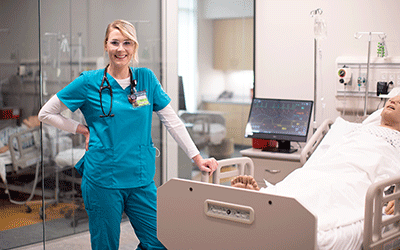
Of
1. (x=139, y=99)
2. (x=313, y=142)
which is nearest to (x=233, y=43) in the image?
(x=313, y=142)

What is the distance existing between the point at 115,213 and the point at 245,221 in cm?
79

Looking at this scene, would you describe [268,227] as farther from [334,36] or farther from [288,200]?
[334,36]

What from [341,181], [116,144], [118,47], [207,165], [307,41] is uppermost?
[307,41]

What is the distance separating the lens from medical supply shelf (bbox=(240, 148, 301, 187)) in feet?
12.4

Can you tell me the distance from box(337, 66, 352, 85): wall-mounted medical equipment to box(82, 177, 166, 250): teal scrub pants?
216cm

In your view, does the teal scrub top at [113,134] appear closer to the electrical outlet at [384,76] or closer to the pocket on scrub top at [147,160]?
the pocket on scrub top at [147,160]

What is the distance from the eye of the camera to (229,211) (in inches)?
75.7

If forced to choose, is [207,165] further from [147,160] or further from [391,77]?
[391,77]

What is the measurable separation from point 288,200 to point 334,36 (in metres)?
2.67

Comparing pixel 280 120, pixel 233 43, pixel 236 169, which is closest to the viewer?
pixel 236 169

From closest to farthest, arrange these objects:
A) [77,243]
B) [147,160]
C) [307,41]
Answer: [147,160] → [77,243] → [307,41]

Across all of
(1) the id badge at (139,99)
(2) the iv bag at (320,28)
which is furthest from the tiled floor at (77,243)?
(2) the iv bag at (320,28)

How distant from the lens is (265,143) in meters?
4.13

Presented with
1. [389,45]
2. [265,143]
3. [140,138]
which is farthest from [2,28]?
[389,45]
